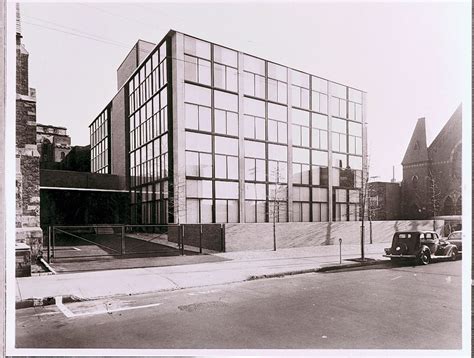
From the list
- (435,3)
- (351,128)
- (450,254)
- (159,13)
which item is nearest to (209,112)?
(351,128)

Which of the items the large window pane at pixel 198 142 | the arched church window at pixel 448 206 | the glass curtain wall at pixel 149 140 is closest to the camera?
the arched church window at pixel 448 206

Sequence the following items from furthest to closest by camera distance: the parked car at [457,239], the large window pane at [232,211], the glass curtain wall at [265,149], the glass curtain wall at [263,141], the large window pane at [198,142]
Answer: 1. the large window pane at [198,142]
2. the large window pane at [232,211]
3. the glass curtain wall at [265,149]
4. the glass curtain wall at [263,141]
5. the parked car at [457,239]

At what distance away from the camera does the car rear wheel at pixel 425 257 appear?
8.09 meters

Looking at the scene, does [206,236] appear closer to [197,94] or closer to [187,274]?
[187,274]

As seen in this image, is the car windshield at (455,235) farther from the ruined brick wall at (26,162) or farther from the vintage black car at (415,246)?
the ruined brick wall at (26,162)

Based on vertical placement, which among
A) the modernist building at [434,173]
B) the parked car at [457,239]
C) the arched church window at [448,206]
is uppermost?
the modernist building at [434,173]

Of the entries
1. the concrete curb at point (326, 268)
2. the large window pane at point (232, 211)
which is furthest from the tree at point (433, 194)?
the large window pane at point (232, 211)

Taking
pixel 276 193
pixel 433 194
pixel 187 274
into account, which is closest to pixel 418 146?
pixel 433 194

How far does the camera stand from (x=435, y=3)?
521cm

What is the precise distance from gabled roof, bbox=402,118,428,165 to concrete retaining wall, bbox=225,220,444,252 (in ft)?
3.93

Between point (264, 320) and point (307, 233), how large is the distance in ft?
16.0

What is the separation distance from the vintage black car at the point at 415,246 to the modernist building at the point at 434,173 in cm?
51

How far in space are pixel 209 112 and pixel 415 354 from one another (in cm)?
1054

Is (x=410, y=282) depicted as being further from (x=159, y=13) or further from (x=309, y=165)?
(x=159, y=13)
